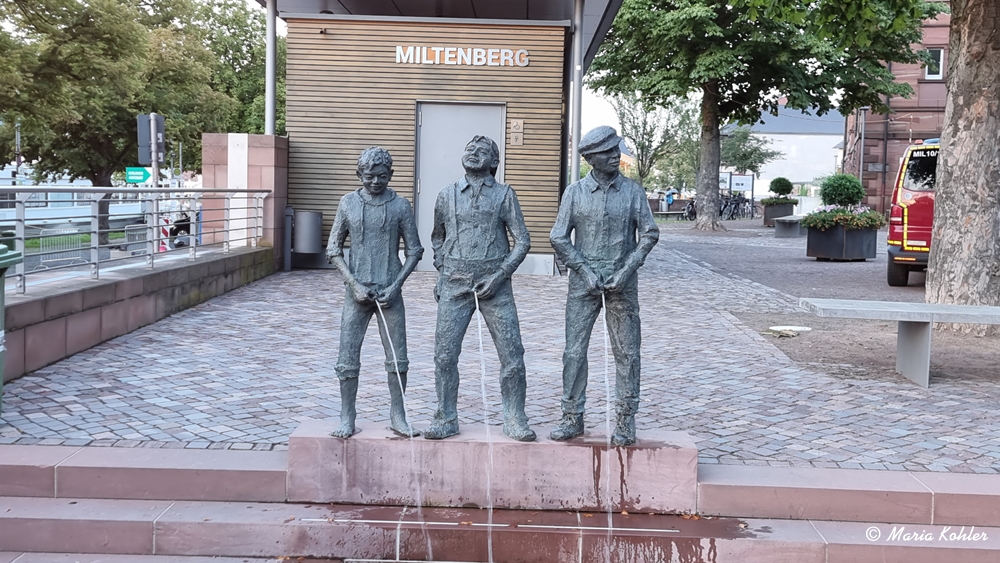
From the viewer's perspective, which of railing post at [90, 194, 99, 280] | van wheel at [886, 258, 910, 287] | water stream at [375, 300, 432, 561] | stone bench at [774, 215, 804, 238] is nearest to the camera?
water stream at [375, 300, 432, 561]

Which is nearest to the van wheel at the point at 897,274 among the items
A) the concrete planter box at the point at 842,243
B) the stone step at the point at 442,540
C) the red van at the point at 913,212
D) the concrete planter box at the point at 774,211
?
the red van at the point at 913,212

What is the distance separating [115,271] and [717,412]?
253 inches

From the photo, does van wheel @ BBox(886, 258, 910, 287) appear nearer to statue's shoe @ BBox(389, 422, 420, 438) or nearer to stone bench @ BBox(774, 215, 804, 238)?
statue's shoe @ BBox(389, 422, 420, 438)

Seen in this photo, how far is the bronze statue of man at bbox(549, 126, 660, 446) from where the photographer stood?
5227 millimetres

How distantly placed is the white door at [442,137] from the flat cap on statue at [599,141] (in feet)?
38.0

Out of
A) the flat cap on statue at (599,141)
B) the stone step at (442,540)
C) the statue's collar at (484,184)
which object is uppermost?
the flat cap on statue at (599,141)

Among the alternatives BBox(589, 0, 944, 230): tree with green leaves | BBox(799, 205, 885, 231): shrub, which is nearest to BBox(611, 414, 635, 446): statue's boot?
BBox(799, 205, 885, 231): shrub

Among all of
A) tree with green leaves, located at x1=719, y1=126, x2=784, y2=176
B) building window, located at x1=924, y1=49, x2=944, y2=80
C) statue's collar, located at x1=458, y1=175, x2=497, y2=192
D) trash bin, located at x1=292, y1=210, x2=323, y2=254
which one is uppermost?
building window, located at x1=924, y1=49, x2=944, y2=80

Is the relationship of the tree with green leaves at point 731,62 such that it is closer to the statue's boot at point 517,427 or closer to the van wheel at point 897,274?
the van wheel at point 897,274

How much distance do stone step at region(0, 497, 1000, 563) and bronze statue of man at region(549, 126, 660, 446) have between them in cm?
57

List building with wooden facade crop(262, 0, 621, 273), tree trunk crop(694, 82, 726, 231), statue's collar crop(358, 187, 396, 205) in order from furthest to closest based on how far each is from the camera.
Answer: tree trunk crop(694, 82, 726, 231) < building with wooden facade crop(262, 0, 621, 273) < statue's collar crop(358, 187, 396, 205)

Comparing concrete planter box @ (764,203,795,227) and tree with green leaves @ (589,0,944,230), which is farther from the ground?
→ tree with green leaves @ (589,0,944,230)

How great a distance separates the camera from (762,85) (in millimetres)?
32219

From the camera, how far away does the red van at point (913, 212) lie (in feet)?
52.7
